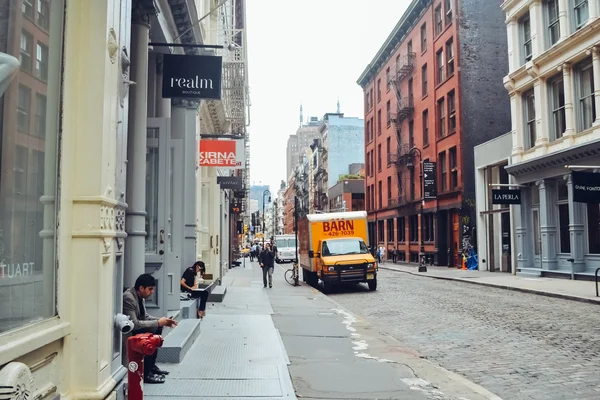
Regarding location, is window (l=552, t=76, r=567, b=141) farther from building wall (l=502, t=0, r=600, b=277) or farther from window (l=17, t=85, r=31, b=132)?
window (l=17, t=85, r=31, b=132)

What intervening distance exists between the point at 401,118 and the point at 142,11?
4004 cm

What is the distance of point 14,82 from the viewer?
155 inches

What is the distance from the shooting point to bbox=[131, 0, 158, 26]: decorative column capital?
8180mm

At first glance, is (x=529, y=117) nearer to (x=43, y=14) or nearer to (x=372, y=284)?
(x=372, y=284)

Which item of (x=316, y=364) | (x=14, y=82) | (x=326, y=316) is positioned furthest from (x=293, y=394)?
(x=326, y=316)

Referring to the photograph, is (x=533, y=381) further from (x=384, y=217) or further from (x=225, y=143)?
(x=384, y=217)

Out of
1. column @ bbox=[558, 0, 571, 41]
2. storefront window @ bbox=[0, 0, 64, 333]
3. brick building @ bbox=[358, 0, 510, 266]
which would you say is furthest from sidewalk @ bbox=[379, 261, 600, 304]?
storefront window @ bbox=[0, 0, 64, 333]

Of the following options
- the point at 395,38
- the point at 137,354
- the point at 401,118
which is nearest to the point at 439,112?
the point at 401,118

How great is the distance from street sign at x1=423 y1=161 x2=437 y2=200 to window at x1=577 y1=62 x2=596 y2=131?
1510cm

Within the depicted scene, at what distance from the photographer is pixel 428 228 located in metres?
41.5

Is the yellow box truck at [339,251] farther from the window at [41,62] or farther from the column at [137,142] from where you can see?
the window at [41,62]

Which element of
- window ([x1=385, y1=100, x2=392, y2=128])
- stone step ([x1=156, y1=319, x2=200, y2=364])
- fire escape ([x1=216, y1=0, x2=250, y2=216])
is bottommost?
stone step ([x1=156, y1=319, x2=200, y2=364])

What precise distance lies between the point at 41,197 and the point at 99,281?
0.81m

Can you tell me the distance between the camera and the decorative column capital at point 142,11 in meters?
8.18
